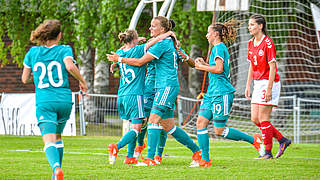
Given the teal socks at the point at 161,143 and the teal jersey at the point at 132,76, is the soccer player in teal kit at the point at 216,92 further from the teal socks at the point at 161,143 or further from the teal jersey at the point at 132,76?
the teal jersey at the point at 132,76

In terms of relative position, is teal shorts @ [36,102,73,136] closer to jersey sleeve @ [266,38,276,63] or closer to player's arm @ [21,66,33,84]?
player's arm @ [21,66,33,84]

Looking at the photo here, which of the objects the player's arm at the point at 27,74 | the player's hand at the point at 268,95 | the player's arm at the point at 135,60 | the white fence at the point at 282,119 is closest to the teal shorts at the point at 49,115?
the player's arm at the point at 27,74

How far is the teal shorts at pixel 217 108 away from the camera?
6.98m

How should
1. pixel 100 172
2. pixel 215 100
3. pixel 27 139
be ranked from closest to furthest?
pixel 100 172
pixel 215 100
pixel 27 139

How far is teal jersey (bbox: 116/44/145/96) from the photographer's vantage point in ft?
23.5

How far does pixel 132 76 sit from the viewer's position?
283 inches

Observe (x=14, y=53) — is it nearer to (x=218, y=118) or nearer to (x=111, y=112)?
(x=111, y=112)

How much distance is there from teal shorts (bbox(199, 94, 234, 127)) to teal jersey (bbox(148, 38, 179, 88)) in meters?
0.51

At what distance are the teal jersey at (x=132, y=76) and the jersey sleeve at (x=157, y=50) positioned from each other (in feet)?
1.15

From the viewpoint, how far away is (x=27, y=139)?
504 inches

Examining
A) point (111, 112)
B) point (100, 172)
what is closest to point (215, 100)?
point (100, 172)

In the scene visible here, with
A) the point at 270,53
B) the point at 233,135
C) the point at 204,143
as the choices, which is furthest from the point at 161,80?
the point at 270,53

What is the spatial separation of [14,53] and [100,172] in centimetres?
1237

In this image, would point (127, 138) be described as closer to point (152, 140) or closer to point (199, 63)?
point (152, 140)
